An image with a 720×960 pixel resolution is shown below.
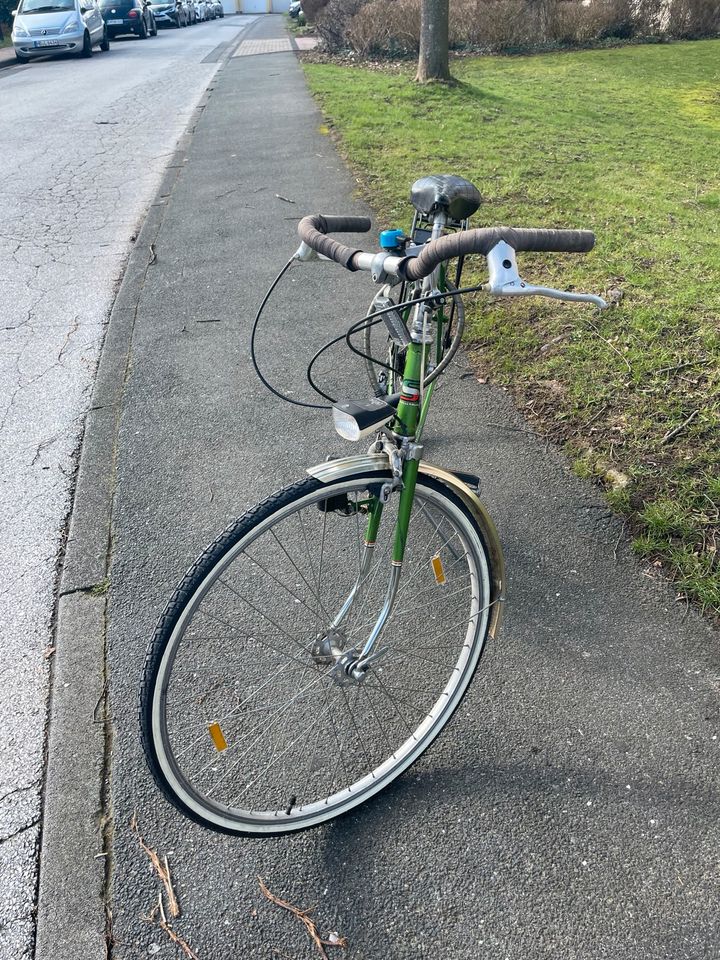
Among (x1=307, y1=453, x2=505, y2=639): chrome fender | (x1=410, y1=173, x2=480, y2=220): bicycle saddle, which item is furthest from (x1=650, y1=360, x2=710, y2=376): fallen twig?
(x1=307, y1=453, x2=505, y2=639): chrome fender

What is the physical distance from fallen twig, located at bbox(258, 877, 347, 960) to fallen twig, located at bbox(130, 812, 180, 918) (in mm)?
228

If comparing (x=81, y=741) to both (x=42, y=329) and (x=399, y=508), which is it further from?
(x=42, y=329)

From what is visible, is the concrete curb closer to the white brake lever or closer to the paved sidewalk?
the paved sidewalk

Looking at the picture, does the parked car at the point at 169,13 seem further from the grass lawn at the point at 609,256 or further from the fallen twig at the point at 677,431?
the fallen twig at the point at 677,431

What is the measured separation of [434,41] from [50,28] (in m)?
13.2

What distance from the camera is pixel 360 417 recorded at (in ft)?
5.81

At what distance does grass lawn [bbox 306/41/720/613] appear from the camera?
3.37 meters

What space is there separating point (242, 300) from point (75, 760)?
4046 millimetres

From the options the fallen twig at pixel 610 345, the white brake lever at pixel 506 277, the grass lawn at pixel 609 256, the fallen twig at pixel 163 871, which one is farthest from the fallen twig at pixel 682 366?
the fallen twig at pixel 163 871

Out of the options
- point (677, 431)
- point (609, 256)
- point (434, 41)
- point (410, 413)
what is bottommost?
point (677, 431)

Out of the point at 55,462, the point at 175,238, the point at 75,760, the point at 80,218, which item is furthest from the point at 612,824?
the point at 80,218

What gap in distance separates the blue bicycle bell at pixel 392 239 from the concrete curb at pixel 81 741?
1768mm

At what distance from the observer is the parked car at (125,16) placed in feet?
86.5

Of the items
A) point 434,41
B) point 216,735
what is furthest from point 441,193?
point 434,41
